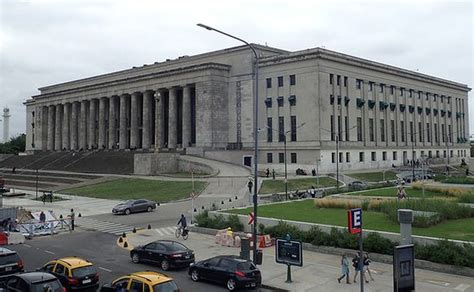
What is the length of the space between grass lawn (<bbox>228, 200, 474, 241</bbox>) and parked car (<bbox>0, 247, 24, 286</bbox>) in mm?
17486

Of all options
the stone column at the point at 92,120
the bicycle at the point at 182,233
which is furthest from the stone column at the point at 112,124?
the bicycle at the point at 182,233

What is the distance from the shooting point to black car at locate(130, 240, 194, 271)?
78.0 ft

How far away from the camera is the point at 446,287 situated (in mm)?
19578

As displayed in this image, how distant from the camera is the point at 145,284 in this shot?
16.6m

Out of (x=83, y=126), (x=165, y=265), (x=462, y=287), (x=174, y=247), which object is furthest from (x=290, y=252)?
(x=83, y=126)

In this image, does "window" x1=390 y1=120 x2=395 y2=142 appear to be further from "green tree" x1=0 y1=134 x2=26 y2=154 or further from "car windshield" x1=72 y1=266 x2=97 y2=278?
"green tree" x1=0 y1=134 x2=26 y2=154

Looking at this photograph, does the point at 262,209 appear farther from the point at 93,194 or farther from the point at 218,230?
the point at 93,194

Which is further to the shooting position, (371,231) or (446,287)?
(371,231)

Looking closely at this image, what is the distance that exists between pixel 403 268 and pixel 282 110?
71.0m

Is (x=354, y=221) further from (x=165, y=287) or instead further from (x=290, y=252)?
(x=165, y=287)

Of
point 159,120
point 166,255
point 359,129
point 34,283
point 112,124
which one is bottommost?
point 166,255

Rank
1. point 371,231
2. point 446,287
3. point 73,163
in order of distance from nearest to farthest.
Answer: point 446,287, point 371,231, point 73,163

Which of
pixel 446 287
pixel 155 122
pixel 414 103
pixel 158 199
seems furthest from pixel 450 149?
pixel 446 287

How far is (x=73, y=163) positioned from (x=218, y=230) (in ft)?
251
